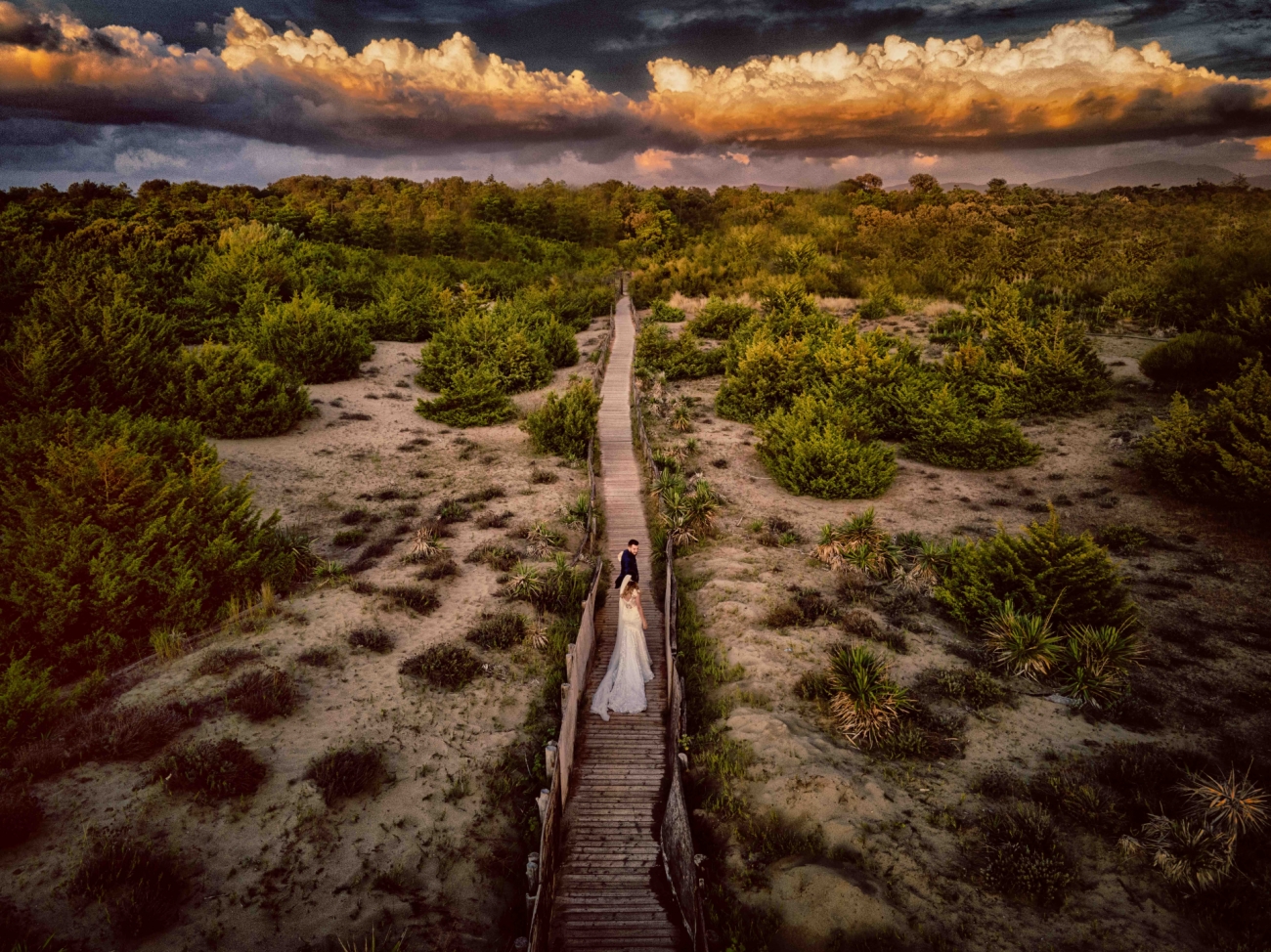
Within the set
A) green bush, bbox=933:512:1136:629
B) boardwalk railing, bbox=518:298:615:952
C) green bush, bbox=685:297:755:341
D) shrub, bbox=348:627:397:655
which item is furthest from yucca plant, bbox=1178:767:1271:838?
green bush, bbox=685:297:755:341

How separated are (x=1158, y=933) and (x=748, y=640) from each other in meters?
7.85

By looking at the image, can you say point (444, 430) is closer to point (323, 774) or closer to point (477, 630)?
point (477, 630)

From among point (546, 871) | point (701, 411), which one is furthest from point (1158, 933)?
point (701, 411)

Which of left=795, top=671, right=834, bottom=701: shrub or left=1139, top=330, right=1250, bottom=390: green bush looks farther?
left=1139, top=330, right=1250, bottom=390: green bush

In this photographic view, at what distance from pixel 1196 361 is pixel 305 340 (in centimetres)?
4391

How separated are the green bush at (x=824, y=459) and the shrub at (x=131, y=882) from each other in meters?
19.5

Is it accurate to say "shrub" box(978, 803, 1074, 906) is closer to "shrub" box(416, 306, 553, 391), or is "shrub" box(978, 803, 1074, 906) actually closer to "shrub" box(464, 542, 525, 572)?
"shrub" box(464, 542, 525, 572)

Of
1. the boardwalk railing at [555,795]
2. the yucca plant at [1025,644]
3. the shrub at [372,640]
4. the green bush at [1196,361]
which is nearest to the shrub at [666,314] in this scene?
the green bush at [1196,361]

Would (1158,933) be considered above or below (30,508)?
below

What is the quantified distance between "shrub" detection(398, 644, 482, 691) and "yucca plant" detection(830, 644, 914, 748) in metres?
7.49

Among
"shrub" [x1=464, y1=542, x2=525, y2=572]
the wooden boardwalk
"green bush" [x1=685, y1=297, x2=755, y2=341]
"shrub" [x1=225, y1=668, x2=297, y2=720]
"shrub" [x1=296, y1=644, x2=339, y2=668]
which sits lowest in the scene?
the wooden boardwalk

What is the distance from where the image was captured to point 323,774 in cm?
972

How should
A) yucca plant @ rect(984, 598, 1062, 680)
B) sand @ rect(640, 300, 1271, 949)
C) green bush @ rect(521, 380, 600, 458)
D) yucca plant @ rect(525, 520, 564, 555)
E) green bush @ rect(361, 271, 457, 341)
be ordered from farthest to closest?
green bush @ rect(361, 271, 457, 341)
green bush @ rect(521, 380, 600, 458)
yucca plant @ rect(525, 520, 564, 555)
yucca plant @ rect(984, 598, 1062, 680)
sand @ rect(640, 300, 1271, 949)

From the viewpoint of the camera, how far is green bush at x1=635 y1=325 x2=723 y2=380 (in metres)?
37.5
